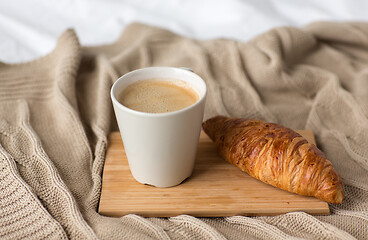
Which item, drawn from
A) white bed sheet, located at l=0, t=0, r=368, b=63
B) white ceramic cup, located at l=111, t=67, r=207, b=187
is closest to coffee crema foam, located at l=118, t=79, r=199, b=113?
white ceramic cup, located at l=111, t=67, r=207, b=187

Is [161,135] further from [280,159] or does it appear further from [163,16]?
[163,16]

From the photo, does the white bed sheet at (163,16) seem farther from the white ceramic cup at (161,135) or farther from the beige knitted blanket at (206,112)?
the white ceramic cup at (161,135)

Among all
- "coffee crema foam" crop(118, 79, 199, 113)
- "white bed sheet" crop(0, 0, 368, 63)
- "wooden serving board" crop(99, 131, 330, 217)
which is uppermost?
"coffee crema foam" crop(118, 79, 199, 113)

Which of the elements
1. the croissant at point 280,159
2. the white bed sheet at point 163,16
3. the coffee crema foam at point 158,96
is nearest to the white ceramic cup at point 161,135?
the coffee crema foam at point 158,96

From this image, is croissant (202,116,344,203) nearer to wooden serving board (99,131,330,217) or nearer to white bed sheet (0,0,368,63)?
wooden serving board (99,131,330,217)

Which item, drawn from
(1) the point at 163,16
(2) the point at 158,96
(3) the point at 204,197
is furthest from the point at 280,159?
(1) the point at 163,16

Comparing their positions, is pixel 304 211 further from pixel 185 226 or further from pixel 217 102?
pixel 217 102
